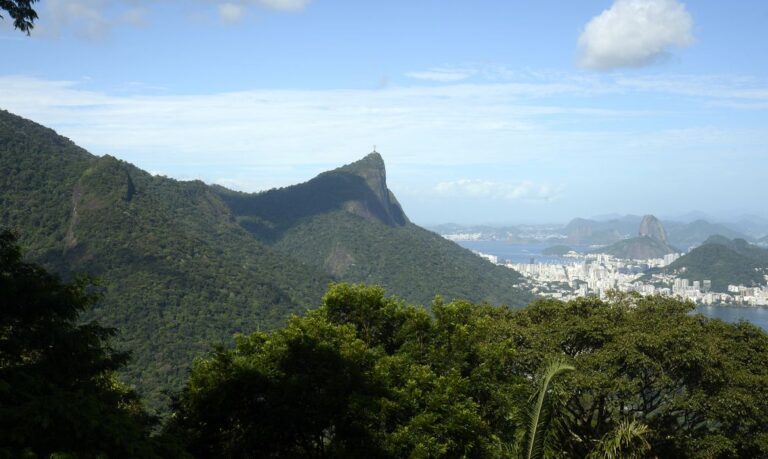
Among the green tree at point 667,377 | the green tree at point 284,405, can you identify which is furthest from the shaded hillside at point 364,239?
the green tree at point 284,405

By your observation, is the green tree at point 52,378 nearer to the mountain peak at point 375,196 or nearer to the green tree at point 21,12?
the green tree at point 21,12

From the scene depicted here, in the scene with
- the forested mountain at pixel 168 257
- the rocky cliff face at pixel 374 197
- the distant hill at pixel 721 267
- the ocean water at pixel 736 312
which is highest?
the rocky cliff face at pixel 374 197

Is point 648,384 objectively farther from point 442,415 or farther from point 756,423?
point 442,415

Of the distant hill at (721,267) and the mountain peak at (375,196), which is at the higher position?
the mountain peak at (375,196)

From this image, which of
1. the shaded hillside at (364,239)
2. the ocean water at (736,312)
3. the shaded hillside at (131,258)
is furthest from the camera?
the shaded hillside at (364,239)

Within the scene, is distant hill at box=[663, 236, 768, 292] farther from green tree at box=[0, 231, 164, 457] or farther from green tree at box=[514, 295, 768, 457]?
green tree at box=[0, 231, 164, 457]

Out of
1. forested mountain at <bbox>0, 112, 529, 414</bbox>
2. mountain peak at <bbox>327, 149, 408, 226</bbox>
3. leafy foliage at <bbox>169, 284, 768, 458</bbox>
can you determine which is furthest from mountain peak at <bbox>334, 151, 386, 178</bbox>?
leafy foliage at <bbox>169, 284, 768, 458</bbox>
